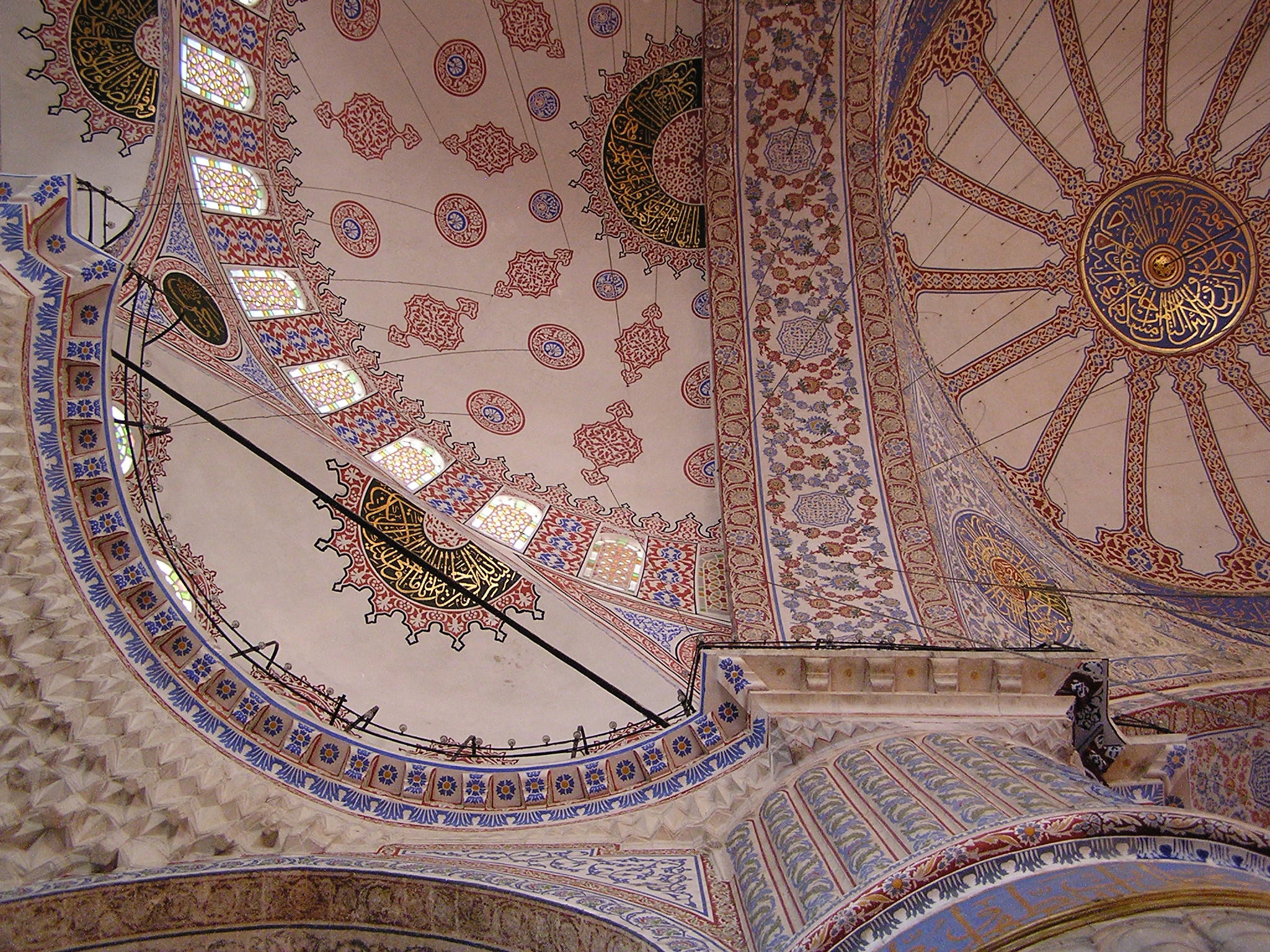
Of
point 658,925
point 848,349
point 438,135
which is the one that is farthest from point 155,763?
point 848,349

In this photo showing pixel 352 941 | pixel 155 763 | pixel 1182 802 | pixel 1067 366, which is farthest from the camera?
pixel 1067 366

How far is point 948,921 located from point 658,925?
1.39m

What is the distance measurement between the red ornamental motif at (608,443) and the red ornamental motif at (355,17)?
3652 mm

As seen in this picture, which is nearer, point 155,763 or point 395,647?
point 155,763

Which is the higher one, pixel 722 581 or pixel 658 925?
pixel 722 581

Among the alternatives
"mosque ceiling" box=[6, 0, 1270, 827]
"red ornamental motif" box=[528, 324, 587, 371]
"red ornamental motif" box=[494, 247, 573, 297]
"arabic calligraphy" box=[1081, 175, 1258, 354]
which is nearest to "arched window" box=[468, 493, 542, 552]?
"mosque ceiling" box=[6, 0, 1270, 827]

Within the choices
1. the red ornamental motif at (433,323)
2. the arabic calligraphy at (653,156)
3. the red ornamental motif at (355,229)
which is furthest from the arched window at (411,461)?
the arabic calligraphy at (653,156)

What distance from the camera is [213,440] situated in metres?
6.62

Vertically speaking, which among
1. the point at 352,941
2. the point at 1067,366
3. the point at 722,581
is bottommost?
the point at 352,941

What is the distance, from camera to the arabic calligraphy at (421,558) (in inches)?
275

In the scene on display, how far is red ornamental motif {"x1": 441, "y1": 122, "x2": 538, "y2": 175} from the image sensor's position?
764cm

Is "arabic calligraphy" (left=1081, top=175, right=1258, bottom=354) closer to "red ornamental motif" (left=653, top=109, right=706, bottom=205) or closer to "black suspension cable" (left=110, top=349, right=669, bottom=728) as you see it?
"red ornamental motif" (left=653, top=109, right=706, bottom=205)

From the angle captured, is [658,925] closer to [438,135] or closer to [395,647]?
[395,647]

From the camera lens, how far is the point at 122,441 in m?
5.96
